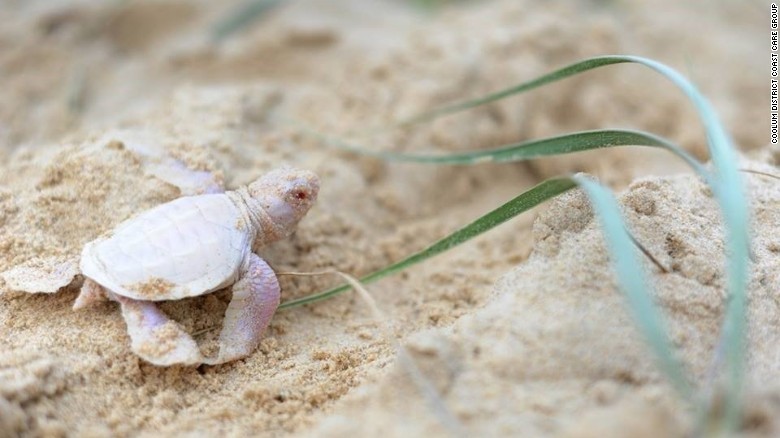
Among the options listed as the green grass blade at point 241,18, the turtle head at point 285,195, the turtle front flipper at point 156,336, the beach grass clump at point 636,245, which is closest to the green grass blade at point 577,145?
the beach grass clump at point 636,245

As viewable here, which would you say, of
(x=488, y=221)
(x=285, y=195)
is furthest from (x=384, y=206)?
(x=488, y=221)

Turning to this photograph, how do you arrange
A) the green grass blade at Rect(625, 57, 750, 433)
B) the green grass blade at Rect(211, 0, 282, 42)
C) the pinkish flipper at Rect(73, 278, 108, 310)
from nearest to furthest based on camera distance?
the green grass blade at Rect(625, 57, 750, 433)
the pinkish flipper at Rect(73, 278, 108, 310)
the green grass blade at Rect(211, 0, 282, 42)

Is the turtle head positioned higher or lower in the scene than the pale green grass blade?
lower

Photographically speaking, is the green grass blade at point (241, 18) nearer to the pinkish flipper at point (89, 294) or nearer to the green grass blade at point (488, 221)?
the pinkish flipper at point (89, 294)

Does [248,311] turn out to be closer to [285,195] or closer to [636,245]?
[285,195]

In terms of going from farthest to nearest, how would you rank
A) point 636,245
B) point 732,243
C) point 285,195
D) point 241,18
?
point 241,18 < point 285,195 < point 636,245 < point 732,243

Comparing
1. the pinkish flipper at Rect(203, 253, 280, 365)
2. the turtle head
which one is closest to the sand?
the pinkish flipper at Rect(203, 253, 280, 365)

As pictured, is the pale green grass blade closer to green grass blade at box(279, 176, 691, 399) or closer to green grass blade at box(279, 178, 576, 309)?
green grass blade at box(279, 176, 691, 399)
